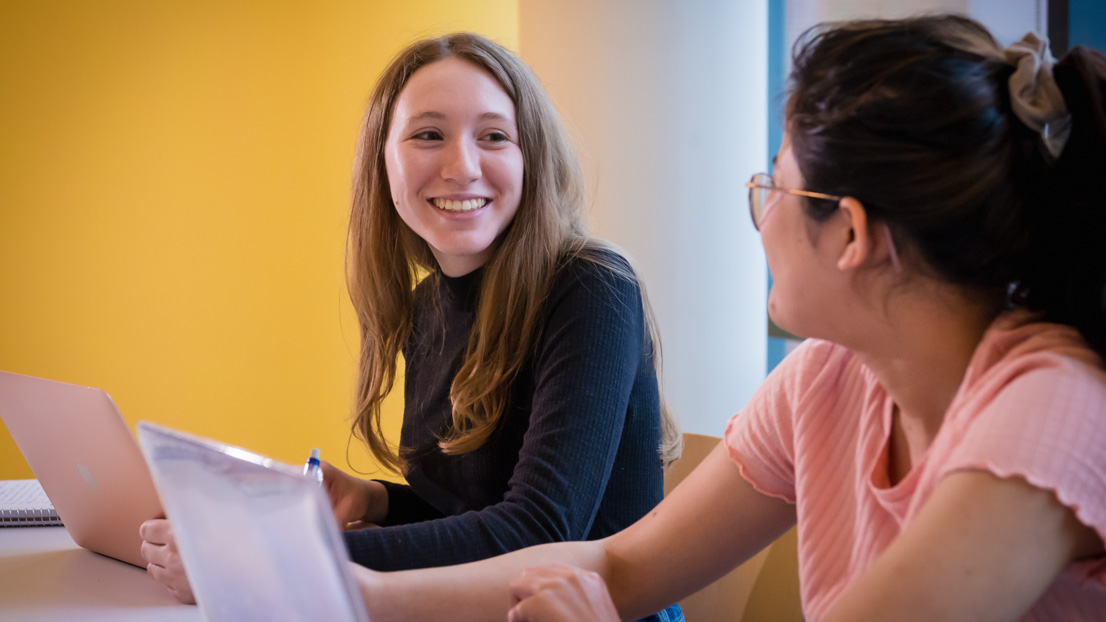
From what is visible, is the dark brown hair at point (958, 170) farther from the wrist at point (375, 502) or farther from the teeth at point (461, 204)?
the wrist at point (375, 502)

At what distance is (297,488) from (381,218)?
1.26m

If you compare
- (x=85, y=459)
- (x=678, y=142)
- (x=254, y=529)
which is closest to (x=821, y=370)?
(x=254, y=529)

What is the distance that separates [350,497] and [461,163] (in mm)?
559

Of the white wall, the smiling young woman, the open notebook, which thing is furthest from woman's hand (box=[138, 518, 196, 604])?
the white wall

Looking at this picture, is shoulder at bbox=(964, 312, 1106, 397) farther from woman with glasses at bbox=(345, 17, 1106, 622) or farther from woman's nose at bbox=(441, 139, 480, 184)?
woman's nose at bbox=(441, 139, 480, 184)

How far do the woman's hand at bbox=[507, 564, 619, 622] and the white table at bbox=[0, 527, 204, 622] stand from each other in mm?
408

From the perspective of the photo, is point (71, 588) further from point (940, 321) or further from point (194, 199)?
point (194, 199)

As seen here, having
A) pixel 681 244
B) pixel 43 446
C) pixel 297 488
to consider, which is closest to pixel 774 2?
pixel 681 244

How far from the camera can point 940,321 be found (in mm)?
828

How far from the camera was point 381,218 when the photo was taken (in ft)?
5.61

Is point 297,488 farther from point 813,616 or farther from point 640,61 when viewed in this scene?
point 640,61

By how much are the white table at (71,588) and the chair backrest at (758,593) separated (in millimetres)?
720

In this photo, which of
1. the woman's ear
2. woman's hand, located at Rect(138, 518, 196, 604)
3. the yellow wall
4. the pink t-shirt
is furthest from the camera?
the yellow wall

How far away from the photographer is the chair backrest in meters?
1.30
